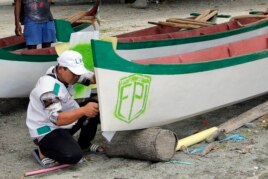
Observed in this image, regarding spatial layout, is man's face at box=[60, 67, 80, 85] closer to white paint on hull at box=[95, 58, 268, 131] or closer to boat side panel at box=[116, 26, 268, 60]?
white paint on hull at box=[95, 58, 268, 131]

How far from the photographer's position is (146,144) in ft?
17.1

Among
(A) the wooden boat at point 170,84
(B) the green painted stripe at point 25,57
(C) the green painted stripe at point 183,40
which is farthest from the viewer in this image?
(C) the green painted stripe at point 183,40

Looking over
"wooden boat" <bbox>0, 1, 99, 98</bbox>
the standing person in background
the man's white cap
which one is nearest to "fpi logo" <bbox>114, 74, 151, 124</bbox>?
the man's white cap

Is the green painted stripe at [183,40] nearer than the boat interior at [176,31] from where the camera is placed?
Yes

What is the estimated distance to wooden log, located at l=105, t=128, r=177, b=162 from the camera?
5.20 m

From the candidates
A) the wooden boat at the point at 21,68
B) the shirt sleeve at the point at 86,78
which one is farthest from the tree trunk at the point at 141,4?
the shirt sleeve at the point at 86,78

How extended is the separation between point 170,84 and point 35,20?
2.99 metres

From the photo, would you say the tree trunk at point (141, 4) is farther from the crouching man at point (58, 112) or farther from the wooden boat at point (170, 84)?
the crouching man at point (58, 112)

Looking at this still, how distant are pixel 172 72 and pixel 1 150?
6.24 feet

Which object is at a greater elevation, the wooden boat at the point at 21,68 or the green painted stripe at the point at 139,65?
the green painted stripe at the point at 139,65

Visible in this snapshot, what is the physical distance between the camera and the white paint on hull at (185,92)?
504 centimetres

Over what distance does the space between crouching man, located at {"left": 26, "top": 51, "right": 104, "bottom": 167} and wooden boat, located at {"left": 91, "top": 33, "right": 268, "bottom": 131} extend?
0.69ft

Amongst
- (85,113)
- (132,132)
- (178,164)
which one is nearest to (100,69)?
(85,113)

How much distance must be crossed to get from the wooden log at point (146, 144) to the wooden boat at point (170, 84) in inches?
4.5
